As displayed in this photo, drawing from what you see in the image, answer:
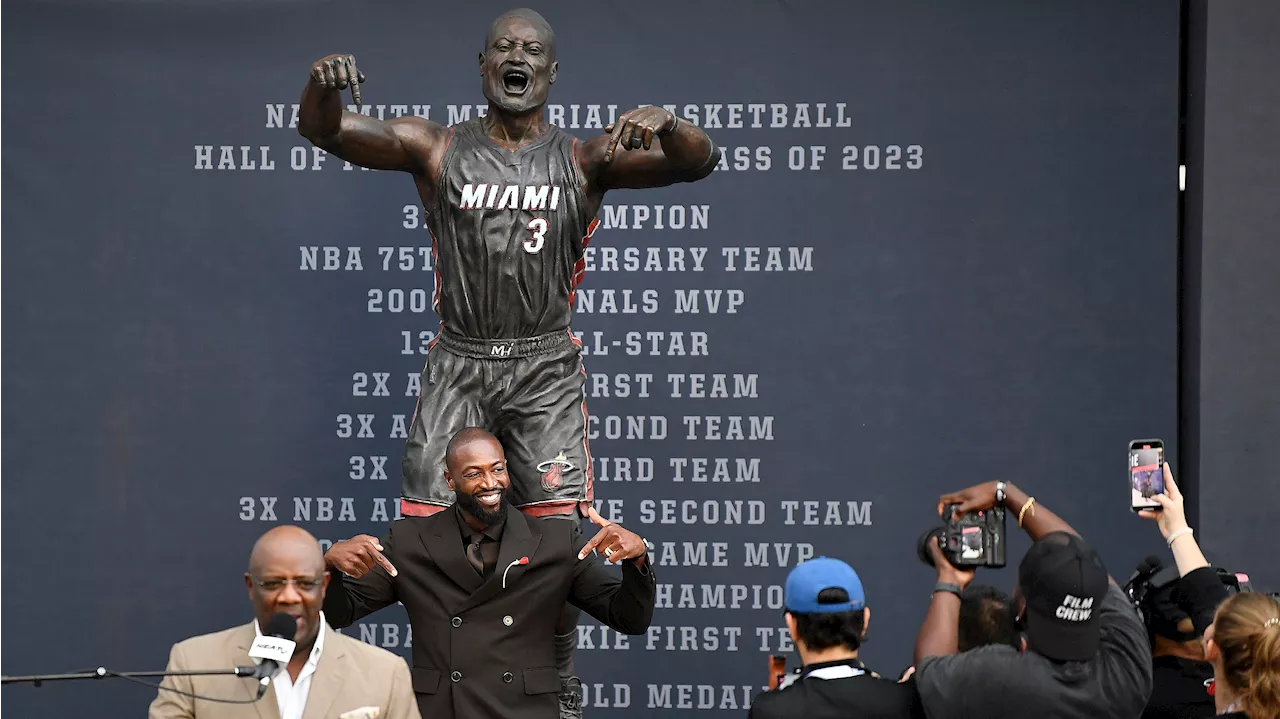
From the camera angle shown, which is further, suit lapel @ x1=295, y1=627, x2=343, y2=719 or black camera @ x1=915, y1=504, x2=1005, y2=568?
black camera @ x1=915, y1=504, x2=1005, y2=568

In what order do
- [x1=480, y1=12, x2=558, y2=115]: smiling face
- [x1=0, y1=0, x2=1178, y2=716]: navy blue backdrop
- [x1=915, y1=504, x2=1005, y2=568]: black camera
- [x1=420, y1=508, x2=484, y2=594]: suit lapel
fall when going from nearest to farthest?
1. [x1=915, y1=504, x2=1005, y2=568]: black camera
2. [x1=420, y1=508, x2=484, y2=594]: suit lapel
3. [x1=480, y1=12, x2=558, y2=115]: smiling face
4. [x1=0, y1=0, x2=1178, y2=716]: navy blue backdrop

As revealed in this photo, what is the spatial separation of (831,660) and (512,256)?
2.00 meters

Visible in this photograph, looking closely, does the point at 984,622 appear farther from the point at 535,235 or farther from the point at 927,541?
the point at 535,235

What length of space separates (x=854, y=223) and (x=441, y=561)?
123 inches

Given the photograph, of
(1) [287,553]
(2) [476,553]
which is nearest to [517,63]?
(2) [476,553]

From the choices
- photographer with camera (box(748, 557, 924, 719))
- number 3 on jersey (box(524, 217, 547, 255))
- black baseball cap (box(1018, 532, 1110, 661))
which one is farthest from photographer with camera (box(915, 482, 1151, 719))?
number 3 on jersey (box(524, 217, 547, 255))

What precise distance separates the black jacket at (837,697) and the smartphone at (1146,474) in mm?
1119

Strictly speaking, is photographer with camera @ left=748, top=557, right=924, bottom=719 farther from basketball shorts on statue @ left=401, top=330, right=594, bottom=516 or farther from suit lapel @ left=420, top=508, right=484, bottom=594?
basketball shorts on statue @ left=401, top=330, right=594, bottom=516

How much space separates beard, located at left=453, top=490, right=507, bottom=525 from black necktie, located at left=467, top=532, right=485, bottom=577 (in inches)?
1.9

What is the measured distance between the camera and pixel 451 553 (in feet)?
14.9

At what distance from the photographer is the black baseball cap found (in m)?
3.57

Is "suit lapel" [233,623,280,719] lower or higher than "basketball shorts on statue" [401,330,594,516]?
lower

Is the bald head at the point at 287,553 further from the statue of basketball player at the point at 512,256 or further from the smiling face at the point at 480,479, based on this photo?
the statue of basketball player at the point at 512,256

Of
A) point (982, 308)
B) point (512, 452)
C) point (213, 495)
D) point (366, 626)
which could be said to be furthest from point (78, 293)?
point (982, 308)
